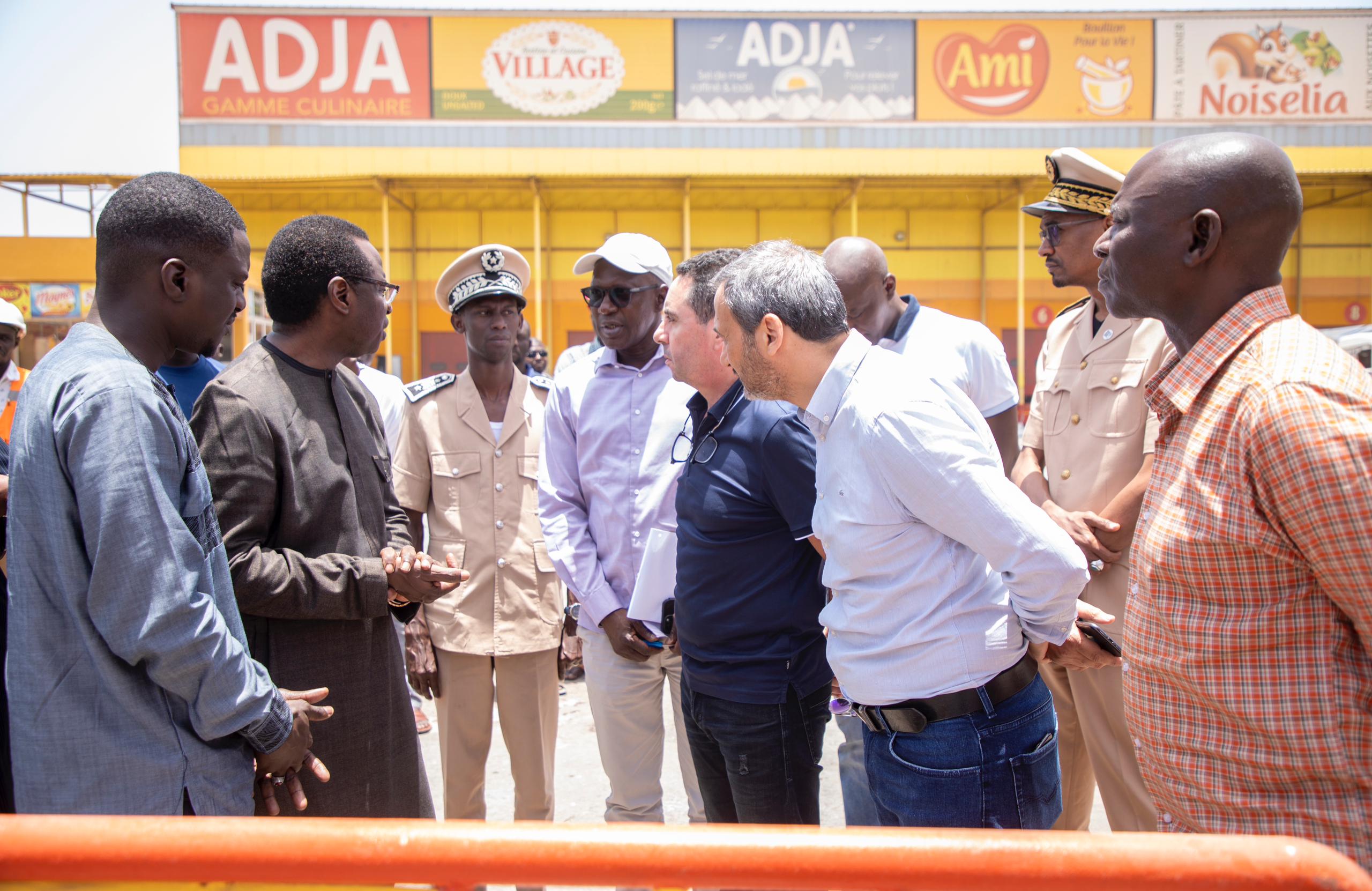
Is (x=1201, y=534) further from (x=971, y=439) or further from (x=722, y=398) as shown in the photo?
(x=722, y=398)

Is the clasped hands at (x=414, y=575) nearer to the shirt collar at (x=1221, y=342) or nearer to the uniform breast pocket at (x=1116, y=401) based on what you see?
the shirt collar at (x=1221, y=342)

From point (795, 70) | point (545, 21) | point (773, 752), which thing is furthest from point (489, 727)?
point (545, 21)

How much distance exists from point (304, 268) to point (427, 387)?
1.33 metres

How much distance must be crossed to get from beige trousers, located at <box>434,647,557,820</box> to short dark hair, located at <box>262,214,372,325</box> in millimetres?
1585

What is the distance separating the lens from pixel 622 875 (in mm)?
1027

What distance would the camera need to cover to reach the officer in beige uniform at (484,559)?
11.0 ft

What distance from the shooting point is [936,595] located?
1817 millimetres

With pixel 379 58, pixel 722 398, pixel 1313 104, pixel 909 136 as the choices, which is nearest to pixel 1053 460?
pixel 722 398

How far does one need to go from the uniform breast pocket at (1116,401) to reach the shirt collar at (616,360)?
154cm

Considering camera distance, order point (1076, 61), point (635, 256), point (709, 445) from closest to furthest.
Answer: point (709, 445) → point (635, 256) → point (1076, 61)

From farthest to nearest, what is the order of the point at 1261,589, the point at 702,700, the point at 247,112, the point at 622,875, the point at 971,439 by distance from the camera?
the point at 247,112, the point at 702,700, the point at 971,439, the point at 1261,589, the point at 622,875

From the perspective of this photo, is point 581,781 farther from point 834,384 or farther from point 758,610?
point 834,384

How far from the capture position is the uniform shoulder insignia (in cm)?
358

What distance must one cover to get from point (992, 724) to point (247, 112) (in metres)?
20.3
